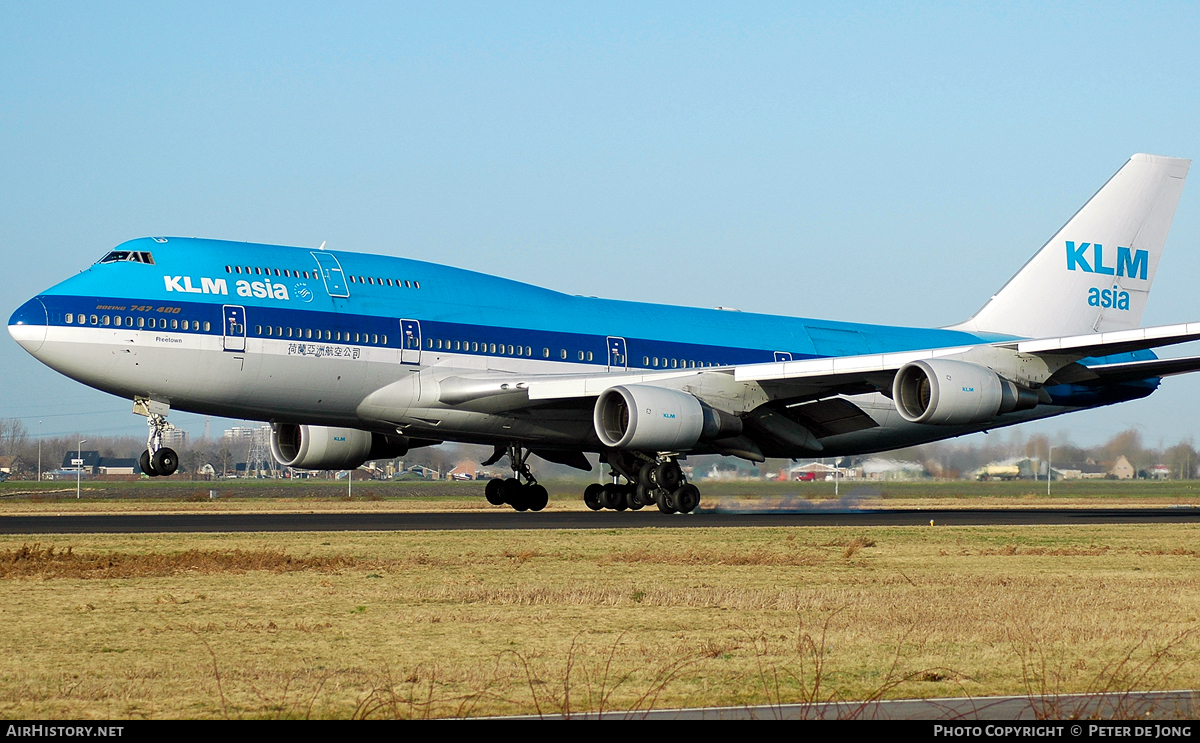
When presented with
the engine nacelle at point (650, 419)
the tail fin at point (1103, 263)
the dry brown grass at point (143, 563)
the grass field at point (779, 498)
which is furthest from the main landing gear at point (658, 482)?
the dry brown grass at point (143, 563)

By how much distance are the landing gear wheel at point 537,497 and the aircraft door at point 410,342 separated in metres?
7.71

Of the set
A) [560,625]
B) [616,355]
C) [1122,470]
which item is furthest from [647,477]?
[1122,470]

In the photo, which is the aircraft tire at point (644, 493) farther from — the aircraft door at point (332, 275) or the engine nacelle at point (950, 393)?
the aircraft door at point (332, 275)

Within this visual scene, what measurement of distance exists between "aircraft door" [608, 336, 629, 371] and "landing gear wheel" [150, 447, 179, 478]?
12006 mm

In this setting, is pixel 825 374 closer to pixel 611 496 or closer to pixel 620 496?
pixel 620 496

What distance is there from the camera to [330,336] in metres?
30.1

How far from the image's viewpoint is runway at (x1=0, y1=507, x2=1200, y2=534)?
1060 inches

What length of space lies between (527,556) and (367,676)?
10246 millimetres

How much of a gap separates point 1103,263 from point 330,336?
84.9ft

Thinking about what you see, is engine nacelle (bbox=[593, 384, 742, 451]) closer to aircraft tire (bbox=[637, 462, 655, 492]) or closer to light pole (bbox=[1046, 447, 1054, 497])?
aircraft tire (bbox=[637, 462, 655, 492])

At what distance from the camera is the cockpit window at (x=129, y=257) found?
2870 centimetres

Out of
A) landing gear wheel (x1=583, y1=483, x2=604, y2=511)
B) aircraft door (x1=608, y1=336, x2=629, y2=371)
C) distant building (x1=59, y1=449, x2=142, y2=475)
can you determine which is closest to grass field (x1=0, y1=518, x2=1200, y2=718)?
aircraft door (x1=608, y1=336, x2=629, y2=371)
